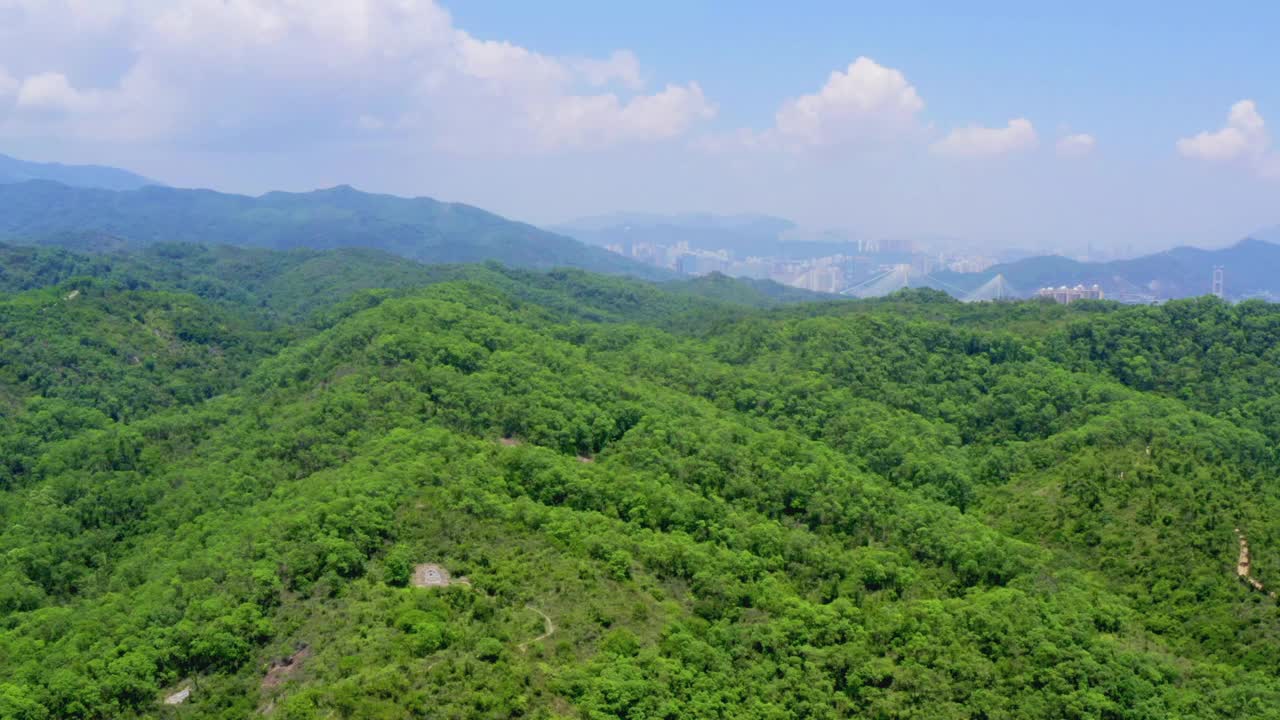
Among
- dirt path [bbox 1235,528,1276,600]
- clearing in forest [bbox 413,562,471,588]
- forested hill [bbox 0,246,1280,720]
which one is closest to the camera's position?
forested hill [bbox 0,246,1280,720]

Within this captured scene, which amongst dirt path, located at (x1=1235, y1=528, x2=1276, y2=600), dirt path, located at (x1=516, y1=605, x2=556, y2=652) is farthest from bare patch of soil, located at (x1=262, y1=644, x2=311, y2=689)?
dirt path, located at (x1=1235, y1=528, x2=1276, y2=600)

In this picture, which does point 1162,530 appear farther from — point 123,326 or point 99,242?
point 99,242

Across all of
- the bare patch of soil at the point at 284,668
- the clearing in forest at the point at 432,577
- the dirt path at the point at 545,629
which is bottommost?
the bare patch of soil at the point at 284,668

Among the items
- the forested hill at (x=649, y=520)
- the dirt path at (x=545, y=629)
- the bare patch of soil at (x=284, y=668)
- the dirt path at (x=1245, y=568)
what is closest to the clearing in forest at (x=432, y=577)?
the forested hill at (x=649, y=520)

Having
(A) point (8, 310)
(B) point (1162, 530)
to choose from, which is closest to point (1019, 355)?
(B) point (1162, 530)

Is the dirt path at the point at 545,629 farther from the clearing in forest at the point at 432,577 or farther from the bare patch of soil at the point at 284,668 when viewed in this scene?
the bare patch of soil at the point at 284,668

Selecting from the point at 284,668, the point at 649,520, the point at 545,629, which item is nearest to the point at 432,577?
the point at 545,629

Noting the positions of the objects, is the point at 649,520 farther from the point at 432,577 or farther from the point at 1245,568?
the point at 1245,568

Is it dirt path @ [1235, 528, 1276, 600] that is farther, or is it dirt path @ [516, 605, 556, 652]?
dirt path @ [1235, 528, 1276, 600]

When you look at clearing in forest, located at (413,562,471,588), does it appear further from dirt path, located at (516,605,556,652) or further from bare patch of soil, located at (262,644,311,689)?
bare patch of soil, located at (262,644,311,689)
